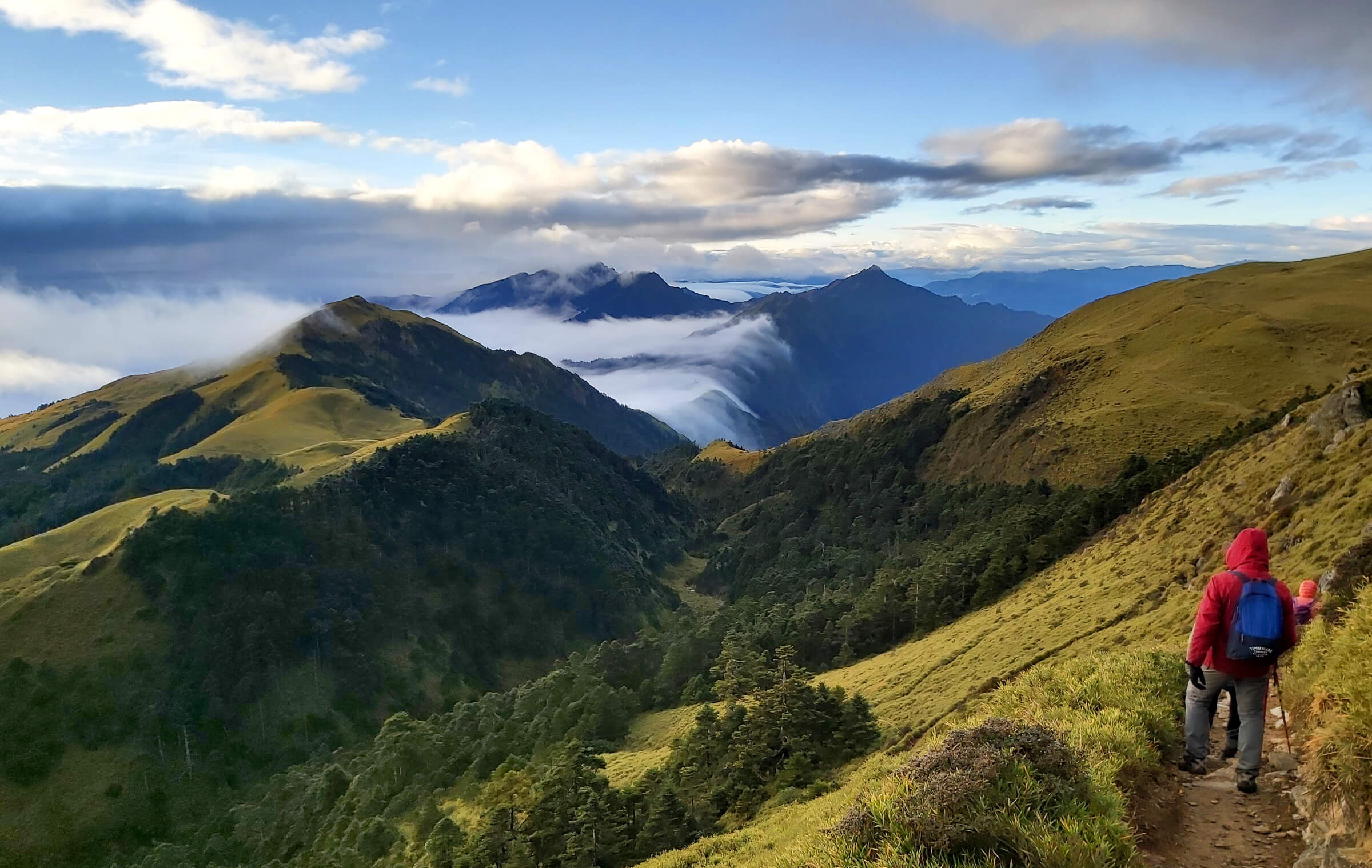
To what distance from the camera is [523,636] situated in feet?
541

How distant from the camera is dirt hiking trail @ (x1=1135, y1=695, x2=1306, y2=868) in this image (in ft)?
35.7

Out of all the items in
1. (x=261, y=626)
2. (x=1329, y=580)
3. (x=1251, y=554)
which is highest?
(x=1251, y=554)

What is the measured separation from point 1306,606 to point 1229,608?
3868 millimetres

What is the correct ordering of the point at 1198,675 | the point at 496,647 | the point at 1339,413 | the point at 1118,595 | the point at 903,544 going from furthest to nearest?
the point at 496,647 < the point at 903,544 < the point at 1118,595 < the point at 1339,413 < the point at 1198,675

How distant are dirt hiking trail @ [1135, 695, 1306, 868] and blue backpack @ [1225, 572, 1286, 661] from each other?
2218 millimetres

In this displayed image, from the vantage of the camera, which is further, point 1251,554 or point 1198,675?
point 1198,675

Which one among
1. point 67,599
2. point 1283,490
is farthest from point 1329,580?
point 67,599

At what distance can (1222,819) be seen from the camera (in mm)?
11883

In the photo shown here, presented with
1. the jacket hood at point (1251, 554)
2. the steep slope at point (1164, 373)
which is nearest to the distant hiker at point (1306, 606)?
the jacket hood at point (1251, 554)

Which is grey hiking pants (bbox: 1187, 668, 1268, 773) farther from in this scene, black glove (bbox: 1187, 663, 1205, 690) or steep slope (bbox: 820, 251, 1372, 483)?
steep slope (bbox: 820, 251, 1372, 483)

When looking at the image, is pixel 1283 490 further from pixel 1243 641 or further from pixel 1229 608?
pixel 1243 641

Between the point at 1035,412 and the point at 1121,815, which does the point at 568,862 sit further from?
the point at 1035,412

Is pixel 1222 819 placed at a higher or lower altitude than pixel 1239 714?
lower

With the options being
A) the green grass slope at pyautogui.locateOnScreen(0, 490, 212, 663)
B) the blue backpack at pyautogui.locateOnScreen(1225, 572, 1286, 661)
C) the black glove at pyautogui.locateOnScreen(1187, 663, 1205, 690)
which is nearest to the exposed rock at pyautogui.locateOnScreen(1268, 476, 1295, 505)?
the black glove at pyautogui.locateOnScreen(1187, 663, 1205, 690)
